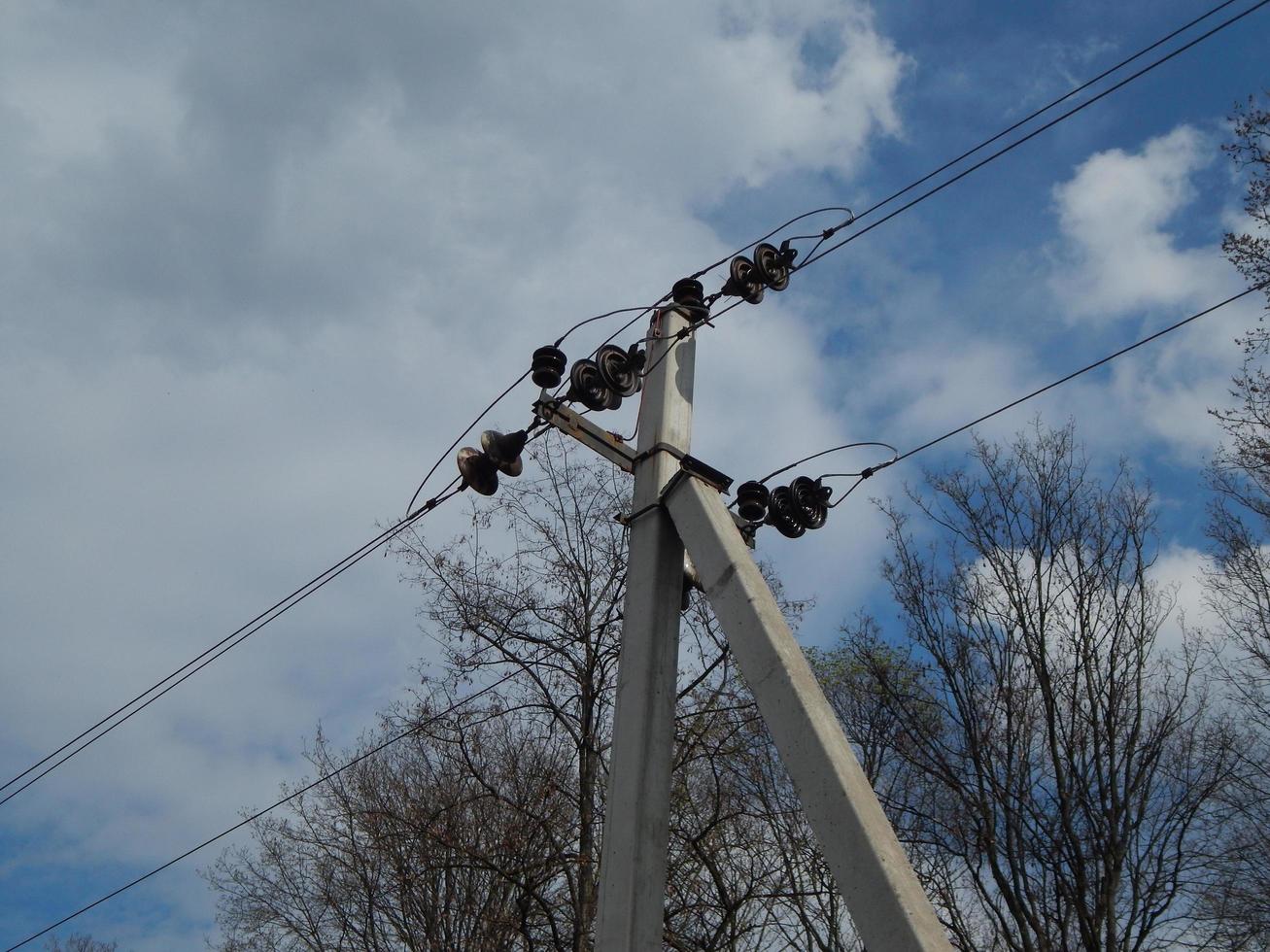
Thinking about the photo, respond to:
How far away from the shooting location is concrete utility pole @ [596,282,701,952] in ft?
15.5

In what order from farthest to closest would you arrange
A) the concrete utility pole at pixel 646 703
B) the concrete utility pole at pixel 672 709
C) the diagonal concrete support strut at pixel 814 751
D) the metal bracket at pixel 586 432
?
the metal bracket at pixel 586 432
the concrete utility pole at pixel 646 703
the concrete utility pole at pixel 672 709
the diagonal concrete support strut at pixel 814 751

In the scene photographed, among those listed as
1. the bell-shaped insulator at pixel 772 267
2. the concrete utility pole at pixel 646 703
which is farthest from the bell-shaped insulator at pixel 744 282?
the concrete utility pole at pixel 646 703

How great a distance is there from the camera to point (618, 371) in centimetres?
649

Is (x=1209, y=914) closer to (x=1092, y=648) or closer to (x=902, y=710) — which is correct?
(x=1092, y=648)

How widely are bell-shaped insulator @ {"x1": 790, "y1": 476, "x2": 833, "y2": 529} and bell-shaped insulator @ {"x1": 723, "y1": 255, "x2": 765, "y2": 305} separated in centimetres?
112

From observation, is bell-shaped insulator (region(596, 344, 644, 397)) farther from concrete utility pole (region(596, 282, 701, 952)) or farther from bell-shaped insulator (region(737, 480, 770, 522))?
bell-shaped insulator (region(737, 480, 770, 522))

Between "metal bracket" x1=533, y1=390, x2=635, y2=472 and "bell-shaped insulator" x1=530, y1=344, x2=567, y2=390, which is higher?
"bell-shaped insulator" x1=530, y1=344, x2=567, y2=390

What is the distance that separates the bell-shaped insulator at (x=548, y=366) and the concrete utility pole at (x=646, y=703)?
1.91 feet

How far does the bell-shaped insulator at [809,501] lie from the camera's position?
6473mm

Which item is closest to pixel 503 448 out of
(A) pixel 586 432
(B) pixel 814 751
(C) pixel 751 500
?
(A) pixel 586 432

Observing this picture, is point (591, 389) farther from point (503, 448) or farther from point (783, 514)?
point (783, 514)

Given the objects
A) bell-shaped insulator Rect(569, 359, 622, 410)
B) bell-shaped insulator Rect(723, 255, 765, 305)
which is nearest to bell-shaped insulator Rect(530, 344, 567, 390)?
bell-shaped insulator Rect(569, 359, 622, 410)

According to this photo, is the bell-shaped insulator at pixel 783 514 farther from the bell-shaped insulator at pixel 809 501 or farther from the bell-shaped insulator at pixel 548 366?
the bell-shaped insulator at pixel 548 366

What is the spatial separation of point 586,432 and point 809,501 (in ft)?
4.45
